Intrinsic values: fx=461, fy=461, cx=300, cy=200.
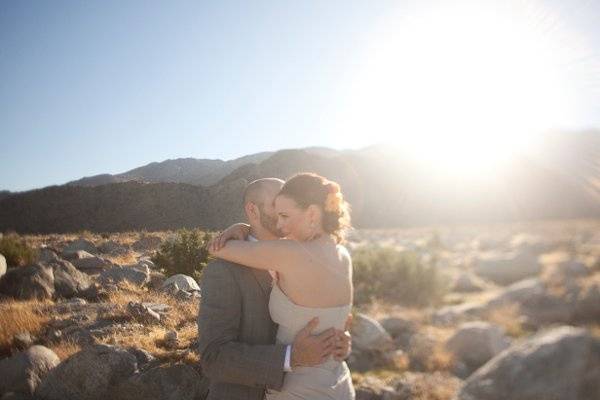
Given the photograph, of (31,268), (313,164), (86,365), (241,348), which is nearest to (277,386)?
(241,348)

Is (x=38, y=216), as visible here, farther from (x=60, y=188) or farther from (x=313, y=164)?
(x=313, y=164)

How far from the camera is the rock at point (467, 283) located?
2.91 m

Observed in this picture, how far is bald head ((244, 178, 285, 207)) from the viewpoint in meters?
2.99

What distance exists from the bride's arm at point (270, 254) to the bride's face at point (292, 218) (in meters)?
0.08

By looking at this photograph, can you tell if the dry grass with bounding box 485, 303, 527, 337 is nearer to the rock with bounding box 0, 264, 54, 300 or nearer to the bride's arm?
the bride's arm

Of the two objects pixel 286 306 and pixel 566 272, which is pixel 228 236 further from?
pixel 566 272

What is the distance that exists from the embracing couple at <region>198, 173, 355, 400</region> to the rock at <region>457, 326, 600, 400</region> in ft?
2.65

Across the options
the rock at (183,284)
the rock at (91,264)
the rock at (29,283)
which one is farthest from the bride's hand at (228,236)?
the rock at (91,264)

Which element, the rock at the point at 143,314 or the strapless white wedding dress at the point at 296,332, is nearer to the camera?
the strapless white wedding dress at the point at 296,332

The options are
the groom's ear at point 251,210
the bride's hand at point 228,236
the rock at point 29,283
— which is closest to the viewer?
the bride's hand at point 228,236

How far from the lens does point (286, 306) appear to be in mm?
2658

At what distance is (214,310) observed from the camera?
2.67 meters

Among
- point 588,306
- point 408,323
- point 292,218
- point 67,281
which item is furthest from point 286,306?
point 67,281

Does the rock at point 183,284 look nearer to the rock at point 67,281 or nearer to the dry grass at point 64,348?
the rock at point 67,281
